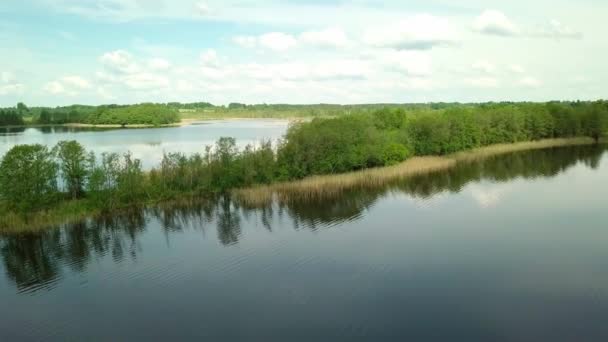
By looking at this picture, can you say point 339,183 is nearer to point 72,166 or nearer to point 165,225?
point 165,225

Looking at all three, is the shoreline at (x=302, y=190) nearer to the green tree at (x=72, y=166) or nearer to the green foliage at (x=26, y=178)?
the green foliage at (x=26, y=178)

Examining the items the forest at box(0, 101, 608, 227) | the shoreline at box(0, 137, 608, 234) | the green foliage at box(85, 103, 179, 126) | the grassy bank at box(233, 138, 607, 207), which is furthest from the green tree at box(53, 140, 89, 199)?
the green foliage at box(85, 103, 179, 126)

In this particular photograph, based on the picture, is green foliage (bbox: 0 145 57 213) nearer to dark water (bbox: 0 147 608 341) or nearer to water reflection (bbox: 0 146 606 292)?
water reflection (bbox: 0 146 606 292)

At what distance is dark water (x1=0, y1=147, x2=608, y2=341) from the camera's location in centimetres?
1378

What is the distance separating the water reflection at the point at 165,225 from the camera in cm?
1953

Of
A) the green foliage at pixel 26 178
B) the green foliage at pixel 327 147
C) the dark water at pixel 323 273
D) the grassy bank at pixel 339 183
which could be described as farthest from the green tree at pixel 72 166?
the green foliage at pixel 327 147

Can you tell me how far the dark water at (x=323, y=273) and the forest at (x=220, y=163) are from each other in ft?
8.07

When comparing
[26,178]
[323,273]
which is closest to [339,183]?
[323,273]

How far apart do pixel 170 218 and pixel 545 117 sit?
Answer: 2154 inches

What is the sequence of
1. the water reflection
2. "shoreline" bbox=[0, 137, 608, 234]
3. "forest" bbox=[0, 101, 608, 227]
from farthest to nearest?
"forest" bbox=[0, 101, 608, 227] < "shoreline" bbox=[0, 137, 608, 234] < the water reflection

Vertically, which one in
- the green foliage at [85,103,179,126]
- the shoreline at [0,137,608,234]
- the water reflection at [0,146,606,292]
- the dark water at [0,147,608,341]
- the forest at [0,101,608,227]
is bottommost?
the dark water at [0,147,608,341]

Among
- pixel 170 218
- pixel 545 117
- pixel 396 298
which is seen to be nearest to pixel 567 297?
pixel 396 298

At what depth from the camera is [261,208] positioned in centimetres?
2814

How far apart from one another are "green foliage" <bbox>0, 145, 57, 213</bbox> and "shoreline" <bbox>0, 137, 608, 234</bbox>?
26.9 inches
